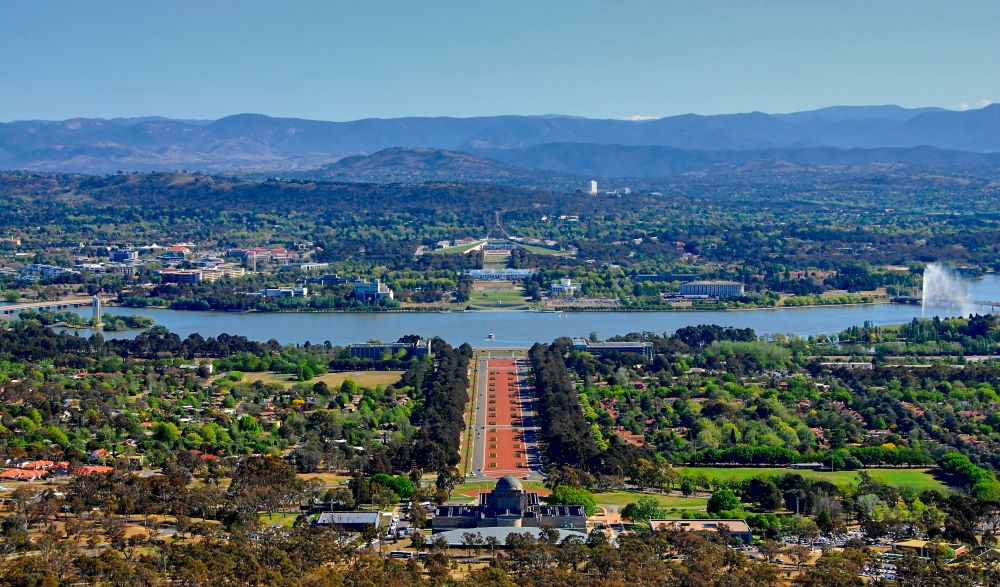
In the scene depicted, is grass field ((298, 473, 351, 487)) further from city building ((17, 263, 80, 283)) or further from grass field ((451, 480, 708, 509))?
city building ((17, 263, 80, 283))

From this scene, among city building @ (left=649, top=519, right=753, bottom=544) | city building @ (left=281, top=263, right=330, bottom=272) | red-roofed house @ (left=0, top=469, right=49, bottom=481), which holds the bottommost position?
city building @ (left=281, top=263, right=330, bottom=272)

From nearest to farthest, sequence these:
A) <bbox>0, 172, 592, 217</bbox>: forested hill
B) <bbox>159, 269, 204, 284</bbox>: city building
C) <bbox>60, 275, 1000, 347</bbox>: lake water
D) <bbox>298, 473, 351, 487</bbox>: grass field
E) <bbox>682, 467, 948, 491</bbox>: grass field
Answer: <bbox>298, 473, 351, 487</bbox>: grass field < <bbox>682, 467, 948, 491</bbox>: grass field < <bbox>60, 275, 1000, 347</bbox>: lake water < <bbox>159, 269, 204, 284</bbox>: city building < <bbox>0, 172, 592, 217</bbox>: forested hill

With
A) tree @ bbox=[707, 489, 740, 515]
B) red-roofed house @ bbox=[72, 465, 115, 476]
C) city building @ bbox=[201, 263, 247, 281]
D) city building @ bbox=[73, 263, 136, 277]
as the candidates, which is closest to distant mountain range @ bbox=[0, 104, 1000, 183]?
city building @ bbox=[201, 263, 247, 281]

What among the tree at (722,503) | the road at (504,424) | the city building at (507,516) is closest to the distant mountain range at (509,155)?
the road at (504,424)

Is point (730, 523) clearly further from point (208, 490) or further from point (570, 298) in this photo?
point (570, 298)

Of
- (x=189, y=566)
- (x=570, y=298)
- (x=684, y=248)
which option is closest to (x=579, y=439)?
(x=189, y=566)

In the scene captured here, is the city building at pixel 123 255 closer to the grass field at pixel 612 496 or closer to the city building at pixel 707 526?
the grass field at pixel 612 496

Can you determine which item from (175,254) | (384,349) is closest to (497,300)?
(384,349)
